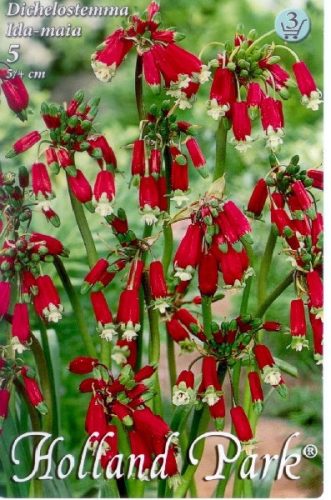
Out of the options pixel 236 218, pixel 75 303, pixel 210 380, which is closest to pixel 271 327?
pixel 210 380

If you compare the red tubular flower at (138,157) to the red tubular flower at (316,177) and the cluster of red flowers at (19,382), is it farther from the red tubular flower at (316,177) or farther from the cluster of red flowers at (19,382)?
the cluster of red flowers at (19,382)

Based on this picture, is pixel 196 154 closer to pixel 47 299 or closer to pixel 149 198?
pixel 149 198

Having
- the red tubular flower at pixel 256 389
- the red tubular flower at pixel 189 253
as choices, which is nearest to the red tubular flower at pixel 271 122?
the red tubular flower at pixel 189 253

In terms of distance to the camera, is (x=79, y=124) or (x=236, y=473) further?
(x=236, y=473)

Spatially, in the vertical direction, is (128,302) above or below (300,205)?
below

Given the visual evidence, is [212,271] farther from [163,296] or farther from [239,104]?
[239,104]

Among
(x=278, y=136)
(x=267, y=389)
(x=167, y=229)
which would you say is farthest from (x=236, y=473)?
(x=278, y=136)
